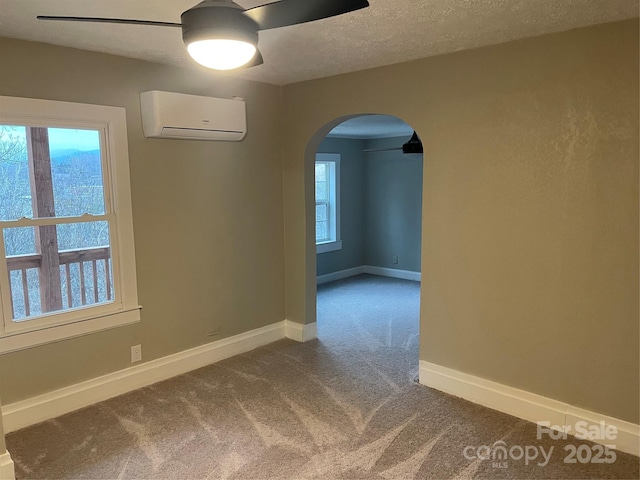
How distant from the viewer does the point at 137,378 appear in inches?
130

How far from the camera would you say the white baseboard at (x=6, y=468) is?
83.7 inches

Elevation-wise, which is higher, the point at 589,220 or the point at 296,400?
the point at 589,220

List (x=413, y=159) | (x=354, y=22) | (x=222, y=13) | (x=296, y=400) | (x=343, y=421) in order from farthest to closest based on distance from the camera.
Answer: (x=413, y=159) → (x=296, y=400) → (x=343, y=421) → (x=354, y=22) → (x=222, y=13)

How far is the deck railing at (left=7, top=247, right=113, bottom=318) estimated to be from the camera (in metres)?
2.85

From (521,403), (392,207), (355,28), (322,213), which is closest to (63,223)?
(355,28)

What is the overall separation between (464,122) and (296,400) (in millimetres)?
2081

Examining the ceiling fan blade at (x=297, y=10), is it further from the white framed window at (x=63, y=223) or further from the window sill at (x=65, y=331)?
the window sill at (x=65, y=331)

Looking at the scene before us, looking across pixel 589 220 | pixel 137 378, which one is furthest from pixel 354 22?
pixel 137 378

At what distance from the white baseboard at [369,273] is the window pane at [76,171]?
3.86 m

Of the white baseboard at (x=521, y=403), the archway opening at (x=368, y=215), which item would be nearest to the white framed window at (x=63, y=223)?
the white baseboard at (x=521, y=403)

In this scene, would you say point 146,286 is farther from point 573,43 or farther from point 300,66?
point 573,43

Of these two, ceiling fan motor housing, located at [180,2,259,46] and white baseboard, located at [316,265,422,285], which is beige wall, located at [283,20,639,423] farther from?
white baseboard, located at [316,265,422,285]

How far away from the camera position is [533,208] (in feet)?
8.91

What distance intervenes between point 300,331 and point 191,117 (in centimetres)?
203
